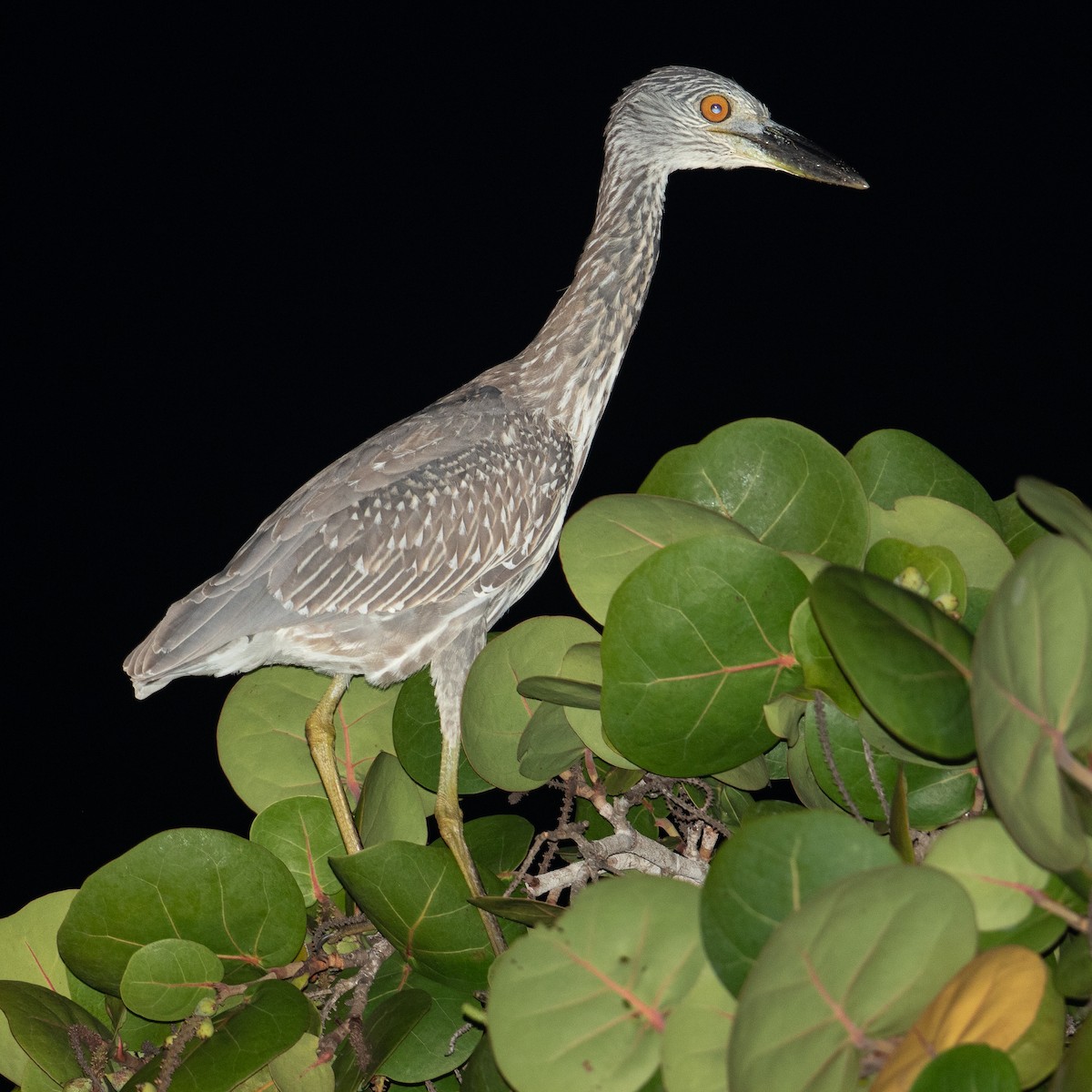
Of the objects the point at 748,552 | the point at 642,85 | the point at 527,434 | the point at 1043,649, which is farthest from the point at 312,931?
the point at 642,85

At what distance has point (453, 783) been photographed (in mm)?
1205

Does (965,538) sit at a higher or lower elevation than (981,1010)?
higher

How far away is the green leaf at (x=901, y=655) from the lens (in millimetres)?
622

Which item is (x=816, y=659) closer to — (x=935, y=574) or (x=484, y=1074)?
(x=935, y=574)

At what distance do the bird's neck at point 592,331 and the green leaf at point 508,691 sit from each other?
0.91 m

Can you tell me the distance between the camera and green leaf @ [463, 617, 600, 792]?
1.02m

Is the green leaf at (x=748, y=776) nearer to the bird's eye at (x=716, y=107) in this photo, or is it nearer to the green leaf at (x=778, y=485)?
the green leaf at (x=778, y=485)

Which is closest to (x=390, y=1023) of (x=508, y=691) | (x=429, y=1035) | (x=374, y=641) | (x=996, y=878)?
(x=429, y=1035)

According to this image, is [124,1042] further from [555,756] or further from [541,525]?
[541,525]

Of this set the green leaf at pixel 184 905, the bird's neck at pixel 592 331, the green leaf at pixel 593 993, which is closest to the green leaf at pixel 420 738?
the green leaf at pixel 184 905

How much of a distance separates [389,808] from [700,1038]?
1.50 feet

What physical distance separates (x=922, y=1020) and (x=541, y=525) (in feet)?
4.27

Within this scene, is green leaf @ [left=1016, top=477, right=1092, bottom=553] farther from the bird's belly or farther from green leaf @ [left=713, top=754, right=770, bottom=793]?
the bird's belly

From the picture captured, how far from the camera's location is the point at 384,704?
1.27m
